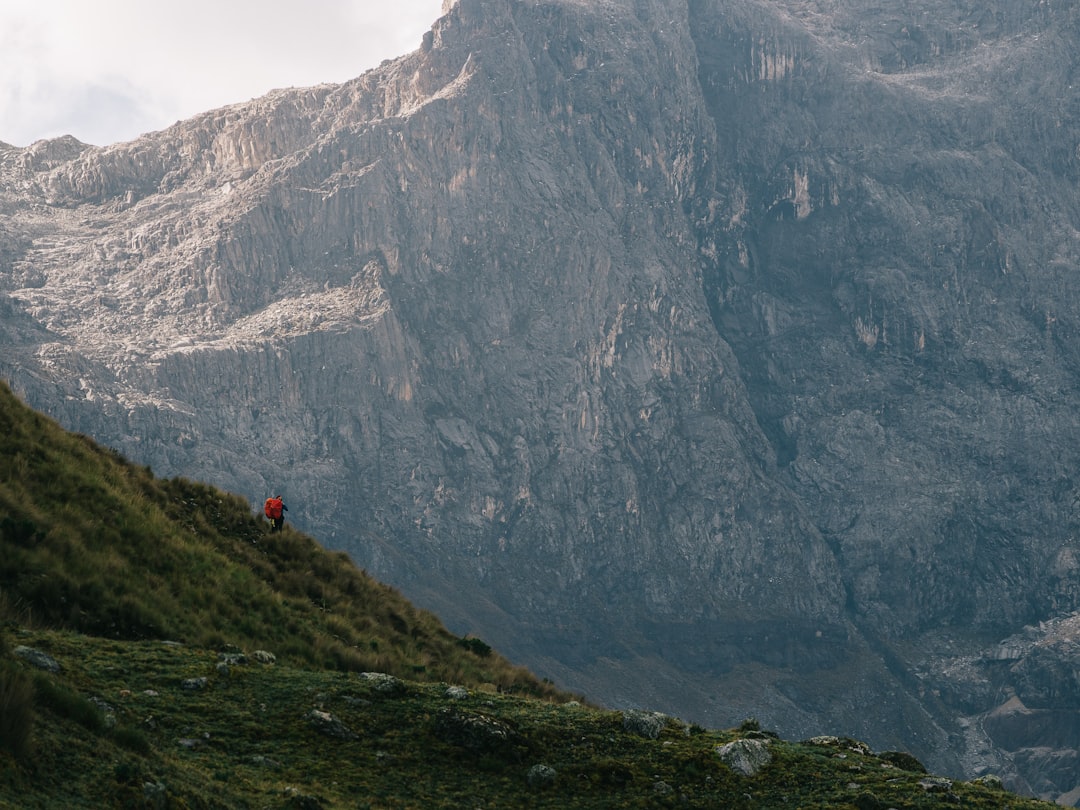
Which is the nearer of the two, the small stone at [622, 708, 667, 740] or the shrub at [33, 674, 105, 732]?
the shrub at [33, 674, 105, 732]

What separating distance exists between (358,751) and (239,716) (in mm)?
2651

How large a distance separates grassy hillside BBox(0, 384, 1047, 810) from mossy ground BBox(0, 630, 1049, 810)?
55mm

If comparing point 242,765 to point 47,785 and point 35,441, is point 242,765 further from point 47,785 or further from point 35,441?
point 35,441

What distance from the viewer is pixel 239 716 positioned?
2759 centimetres

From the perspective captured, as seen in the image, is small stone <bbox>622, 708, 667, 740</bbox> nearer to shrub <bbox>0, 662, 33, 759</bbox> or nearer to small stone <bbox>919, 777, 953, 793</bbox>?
small stone <bbox>919, 777, 953, 793</bbox>

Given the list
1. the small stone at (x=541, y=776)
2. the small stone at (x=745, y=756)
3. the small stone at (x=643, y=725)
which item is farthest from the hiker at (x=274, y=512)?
the small stone at (x=745, y=756)

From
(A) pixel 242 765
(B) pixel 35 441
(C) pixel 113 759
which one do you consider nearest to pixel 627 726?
(A) pixel 242 765

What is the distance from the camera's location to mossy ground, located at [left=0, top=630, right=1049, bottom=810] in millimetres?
22906

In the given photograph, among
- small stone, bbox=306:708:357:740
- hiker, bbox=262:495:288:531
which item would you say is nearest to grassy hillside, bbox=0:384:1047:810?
small stone, bbox=306:708:357:740

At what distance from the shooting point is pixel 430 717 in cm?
2900

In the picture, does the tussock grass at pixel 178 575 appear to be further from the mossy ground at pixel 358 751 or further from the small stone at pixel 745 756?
the small stone at pixel 745 756

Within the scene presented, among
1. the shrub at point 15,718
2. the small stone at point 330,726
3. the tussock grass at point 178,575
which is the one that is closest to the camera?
the shrub at point 15,718

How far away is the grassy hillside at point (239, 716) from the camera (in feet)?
74.2

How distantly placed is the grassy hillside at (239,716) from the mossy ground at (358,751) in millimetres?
55
